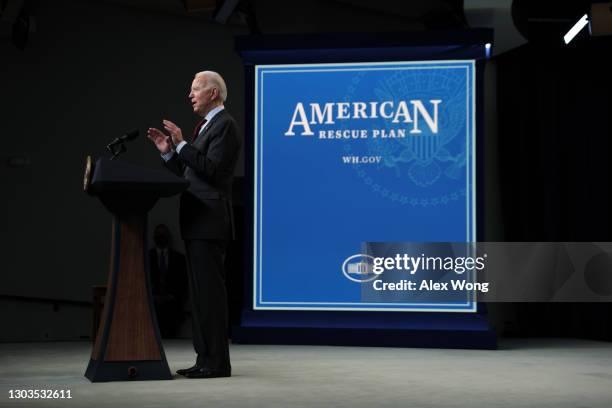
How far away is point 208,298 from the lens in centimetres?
406

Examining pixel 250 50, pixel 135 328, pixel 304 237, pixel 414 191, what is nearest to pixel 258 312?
pixel 304 237

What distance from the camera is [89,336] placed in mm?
8398

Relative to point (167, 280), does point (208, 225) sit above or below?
above

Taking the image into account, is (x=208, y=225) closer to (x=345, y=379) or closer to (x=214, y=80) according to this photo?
(x=214, y=80)

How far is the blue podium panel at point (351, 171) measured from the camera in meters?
6.22

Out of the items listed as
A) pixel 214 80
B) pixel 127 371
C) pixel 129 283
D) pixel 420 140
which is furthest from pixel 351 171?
pixel 127 371

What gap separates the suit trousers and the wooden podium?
22 centimetres

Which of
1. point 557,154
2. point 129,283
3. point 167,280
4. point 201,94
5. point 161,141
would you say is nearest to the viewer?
point 129,283

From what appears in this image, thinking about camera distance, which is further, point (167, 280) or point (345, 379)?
point (167, 280)

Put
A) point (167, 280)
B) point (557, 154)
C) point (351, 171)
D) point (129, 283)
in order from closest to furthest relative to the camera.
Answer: point (129, 283) < point (351, 171) < point (557, 154) < point (167, 280)

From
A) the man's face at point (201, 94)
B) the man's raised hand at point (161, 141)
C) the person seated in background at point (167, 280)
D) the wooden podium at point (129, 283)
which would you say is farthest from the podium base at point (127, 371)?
the person seated in background at point (167, 280)

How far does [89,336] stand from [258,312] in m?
2.67

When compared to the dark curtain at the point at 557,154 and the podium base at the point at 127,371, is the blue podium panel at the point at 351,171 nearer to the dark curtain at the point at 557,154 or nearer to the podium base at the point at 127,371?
the dark curtain at the point at 557,154
